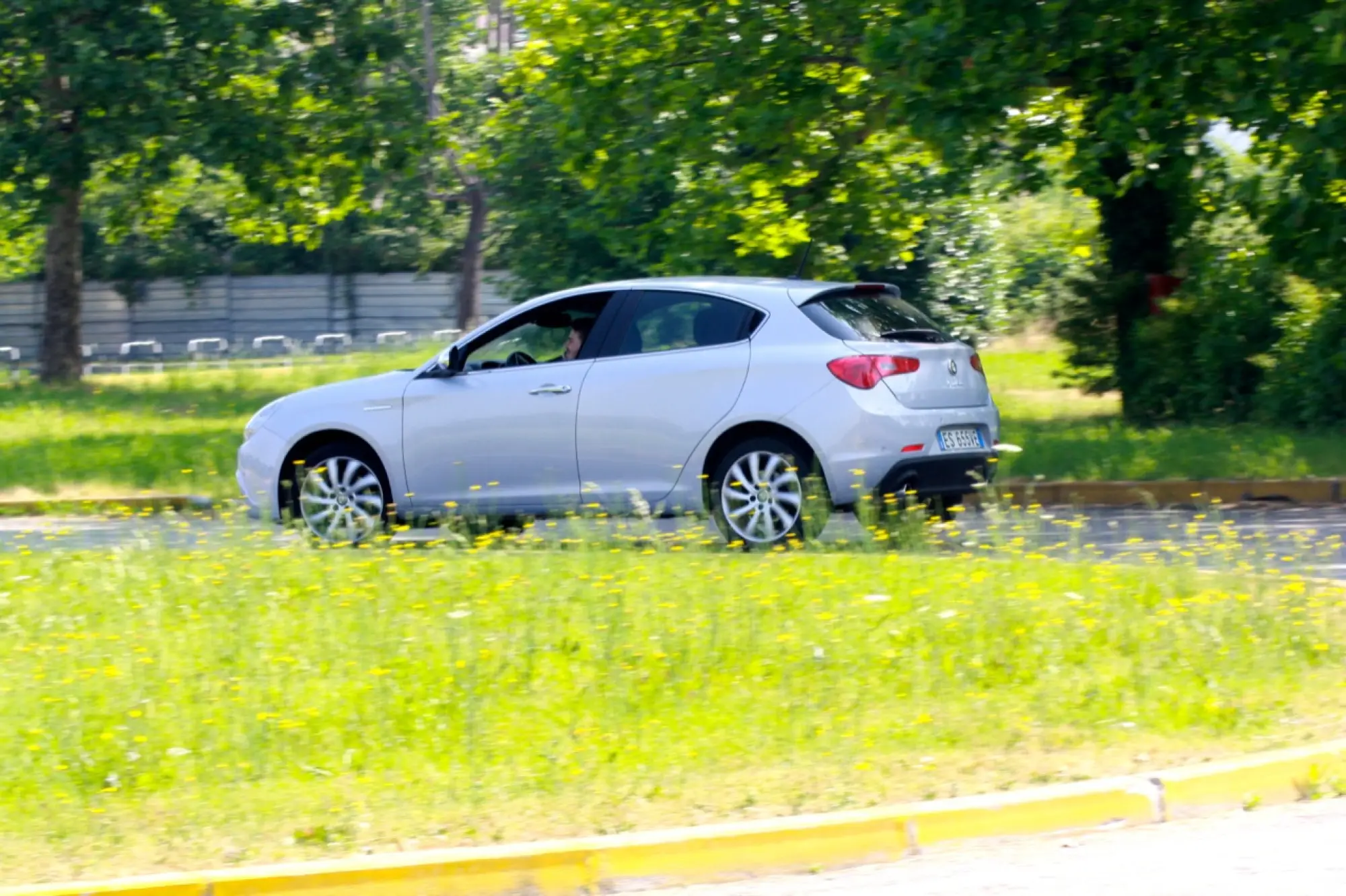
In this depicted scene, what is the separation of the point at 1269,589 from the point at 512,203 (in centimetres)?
2586

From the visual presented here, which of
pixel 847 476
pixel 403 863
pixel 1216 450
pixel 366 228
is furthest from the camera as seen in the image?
pixel 366 228

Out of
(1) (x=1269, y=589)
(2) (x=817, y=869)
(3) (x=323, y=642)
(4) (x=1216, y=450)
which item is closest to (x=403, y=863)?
(2) (x=817, y=869)

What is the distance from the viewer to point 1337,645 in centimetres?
713

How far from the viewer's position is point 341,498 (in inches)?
438

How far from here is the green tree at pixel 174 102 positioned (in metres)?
27.0

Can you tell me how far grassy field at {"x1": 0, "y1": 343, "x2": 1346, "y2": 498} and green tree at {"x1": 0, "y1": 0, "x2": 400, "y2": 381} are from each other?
3263mm

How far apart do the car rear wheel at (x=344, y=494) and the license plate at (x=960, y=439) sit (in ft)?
11.1

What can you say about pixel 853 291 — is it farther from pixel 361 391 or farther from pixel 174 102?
pixel 174 102

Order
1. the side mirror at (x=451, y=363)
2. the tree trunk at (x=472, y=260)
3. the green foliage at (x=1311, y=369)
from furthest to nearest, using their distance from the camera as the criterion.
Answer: the tree trunk at (x=472, y=260)
the green foliage at (x=1311, y=369)
the side mirror at (x=451, y=363)

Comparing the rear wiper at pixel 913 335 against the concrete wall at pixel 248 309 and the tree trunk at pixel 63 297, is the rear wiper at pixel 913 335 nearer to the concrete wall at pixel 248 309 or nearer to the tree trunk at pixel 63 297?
the tree trunk at pixel 63 297

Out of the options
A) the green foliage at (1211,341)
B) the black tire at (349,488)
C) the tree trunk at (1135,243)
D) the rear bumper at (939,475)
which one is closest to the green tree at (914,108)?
the tree trunk at (1135,243)

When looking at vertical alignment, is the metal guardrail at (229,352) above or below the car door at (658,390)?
above

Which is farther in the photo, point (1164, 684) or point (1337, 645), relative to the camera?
point (1337, 645)

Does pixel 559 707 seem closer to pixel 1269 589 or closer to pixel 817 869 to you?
pixel 817 869
